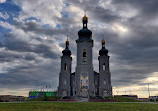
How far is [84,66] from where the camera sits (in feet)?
210

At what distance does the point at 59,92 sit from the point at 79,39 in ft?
74.5

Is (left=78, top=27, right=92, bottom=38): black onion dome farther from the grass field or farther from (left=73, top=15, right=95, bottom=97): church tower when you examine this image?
the grass field

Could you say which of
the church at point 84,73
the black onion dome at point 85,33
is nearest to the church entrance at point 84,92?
the church at point 84,73

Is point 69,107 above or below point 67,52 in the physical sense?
below

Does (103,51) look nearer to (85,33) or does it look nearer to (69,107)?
(85,33)

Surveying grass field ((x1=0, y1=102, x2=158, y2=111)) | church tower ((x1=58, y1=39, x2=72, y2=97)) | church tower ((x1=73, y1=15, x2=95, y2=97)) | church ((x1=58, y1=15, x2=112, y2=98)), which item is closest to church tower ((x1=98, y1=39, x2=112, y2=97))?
church ((x1=58, y1=15, x2=112, y2=98))

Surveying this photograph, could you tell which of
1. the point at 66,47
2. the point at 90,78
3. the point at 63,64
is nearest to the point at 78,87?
the point at 90,78

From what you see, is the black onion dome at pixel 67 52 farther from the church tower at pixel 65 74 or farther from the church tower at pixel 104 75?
the church tower at pixel 104 75

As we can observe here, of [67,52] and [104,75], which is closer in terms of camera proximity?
[104,75]

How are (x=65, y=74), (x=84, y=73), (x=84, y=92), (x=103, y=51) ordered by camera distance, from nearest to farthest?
1. (x=84, y=92)
2. (x=84, y=73)
3. (x=65, y=74)
4. (x=103, y=51)

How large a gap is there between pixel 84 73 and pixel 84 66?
2623 millimetres

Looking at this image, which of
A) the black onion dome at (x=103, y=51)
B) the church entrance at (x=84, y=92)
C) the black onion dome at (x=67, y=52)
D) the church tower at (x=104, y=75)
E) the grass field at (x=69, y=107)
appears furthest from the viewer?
the black onion dome at (x=67, y=52)

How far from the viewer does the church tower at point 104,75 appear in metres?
66.7

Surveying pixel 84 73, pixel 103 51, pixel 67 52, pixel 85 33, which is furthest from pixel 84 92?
pixel 85 33
